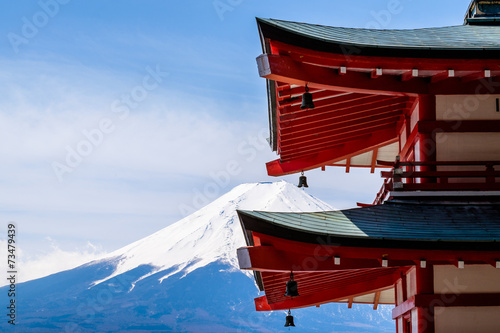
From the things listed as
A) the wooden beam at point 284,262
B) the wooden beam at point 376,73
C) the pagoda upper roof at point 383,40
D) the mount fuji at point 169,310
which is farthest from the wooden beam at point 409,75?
the mount fuji at point 169,310

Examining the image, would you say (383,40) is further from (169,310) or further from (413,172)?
(169,310)

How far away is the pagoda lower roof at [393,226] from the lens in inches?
412

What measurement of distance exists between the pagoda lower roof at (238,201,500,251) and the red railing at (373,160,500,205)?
0.33 metres

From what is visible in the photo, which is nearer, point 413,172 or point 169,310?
point 413,172

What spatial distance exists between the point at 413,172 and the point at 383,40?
7.31 feet

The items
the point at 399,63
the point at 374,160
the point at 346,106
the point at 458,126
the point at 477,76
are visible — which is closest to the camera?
the point at 399,63

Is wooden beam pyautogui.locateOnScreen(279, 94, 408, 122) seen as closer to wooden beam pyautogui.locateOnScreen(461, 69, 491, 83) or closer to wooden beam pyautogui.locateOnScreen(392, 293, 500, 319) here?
wooden beam pyautogui.locateOnScreen(461, 69, 491, 83)

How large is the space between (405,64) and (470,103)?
5.27ft

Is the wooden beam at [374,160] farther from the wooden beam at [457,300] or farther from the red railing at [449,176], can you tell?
the wooden beam at [457,300]

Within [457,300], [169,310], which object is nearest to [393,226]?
[457,300]

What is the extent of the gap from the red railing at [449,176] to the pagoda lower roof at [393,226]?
0.33 metres

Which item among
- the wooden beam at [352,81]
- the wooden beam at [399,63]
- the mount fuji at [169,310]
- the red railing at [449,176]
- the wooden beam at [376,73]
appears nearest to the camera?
the wooden beam at [352,81]

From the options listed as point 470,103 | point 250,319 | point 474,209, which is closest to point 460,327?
point 474,209

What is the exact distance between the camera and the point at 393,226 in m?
11.1
